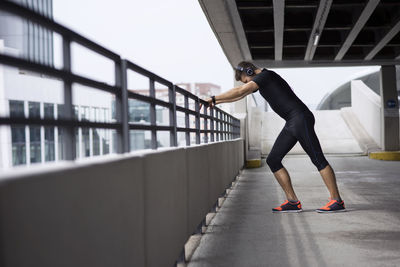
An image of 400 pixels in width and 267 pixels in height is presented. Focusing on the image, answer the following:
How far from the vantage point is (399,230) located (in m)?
5.30

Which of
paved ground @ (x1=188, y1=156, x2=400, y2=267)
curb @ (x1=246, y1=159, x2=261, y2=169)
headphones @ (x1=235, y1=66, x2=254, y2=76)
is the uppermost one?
headphones @ (x1=235, y1=66, x2=254, y2=76)

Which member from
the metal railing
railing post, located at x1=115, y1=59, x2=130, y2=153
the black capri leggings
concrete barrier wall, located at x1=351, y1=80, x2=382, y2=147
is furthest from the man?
concrete barrier wall, located at x1=351, y1=80, x2=382, y2=147

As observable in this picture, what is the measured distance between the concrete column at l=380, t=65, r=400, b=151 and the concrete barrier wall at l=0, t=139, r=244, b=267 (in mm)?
17947

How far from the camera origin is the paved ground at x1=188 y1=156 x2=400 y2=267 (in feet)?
13.5

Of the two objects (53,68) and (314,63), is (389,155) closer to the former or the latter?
(314,63)

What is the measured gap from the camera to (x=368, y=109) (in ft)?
79.5

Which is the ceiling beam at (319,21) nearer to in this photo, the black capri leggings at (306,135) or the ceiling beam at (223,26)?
the ceiling beam at (223,26)

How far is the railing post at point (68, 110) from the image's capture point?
1970mm

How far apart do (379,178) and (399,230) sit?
655 centimetres

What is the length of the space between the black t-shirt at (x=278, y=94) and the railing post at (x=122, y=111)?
11.9 feet

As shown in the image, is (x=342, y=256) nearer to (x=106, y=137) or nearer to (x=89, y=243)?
(x=106, y=137)

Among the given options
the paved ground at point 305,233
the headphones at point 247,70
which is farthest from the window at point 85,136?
the headphones at point 247,70

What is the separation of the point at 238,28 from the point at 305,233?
388 inches

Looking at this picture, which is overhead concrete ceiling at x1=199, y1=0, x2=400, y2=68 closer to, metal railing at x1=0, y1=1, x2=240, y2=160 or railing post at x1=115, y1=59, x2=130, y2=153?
metal railing at x1=0, y1=1, x2=240, y2=160
